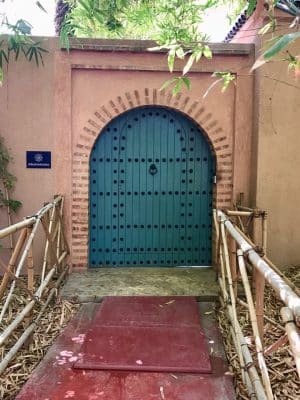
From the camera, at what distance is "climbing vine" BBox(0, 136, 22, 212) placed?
5.30m

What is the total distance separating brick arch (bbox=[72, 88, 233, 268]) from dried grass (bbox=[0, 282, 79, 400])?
3.69 ft

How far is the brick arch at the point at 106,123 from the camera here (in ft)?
17.7

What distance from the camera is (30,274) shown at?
350 centimetres

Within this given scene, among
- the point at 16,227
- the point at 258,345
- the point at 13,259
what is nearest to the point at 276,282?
the point at 258,345

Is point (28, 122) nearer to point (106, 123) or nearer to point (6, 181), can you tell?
point (6, 181)

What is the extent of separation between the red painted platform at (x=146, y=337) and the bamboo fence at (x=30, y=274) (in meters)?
0.55

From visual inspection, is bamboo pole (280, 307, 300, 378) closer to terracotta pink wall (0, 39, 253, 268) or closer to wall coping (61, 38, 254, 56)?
terracotta pink wall (0, 39, 253, 268)

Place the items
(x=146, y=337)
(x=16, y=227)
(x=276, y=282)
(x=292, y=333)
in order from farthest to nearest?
(x=146, y=337) < (x=16, y=227) < (x=276, y=282) < (x=292, y=333)

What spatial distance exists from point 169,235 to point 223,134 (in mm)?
1605

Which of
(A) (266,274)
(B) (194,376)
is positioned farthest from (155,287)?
(A) (266,274)

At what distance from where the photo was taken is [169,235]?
586cm

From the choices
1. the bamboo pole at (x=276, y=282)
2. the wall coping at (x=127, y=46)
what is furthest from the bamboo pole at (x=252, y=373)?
the wall coping at (x=127, y=46)

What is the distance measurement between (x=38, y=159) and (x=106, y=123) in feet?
3.33

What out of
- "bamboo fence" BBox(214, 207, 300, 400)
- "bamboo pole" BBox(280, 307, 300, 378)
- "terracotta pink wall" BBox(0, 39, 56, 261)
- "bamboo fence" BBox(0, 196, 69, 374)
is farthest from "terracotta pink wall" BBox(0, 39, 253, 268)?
"bamboo pole" BBox(280, 307, 300, 378)
